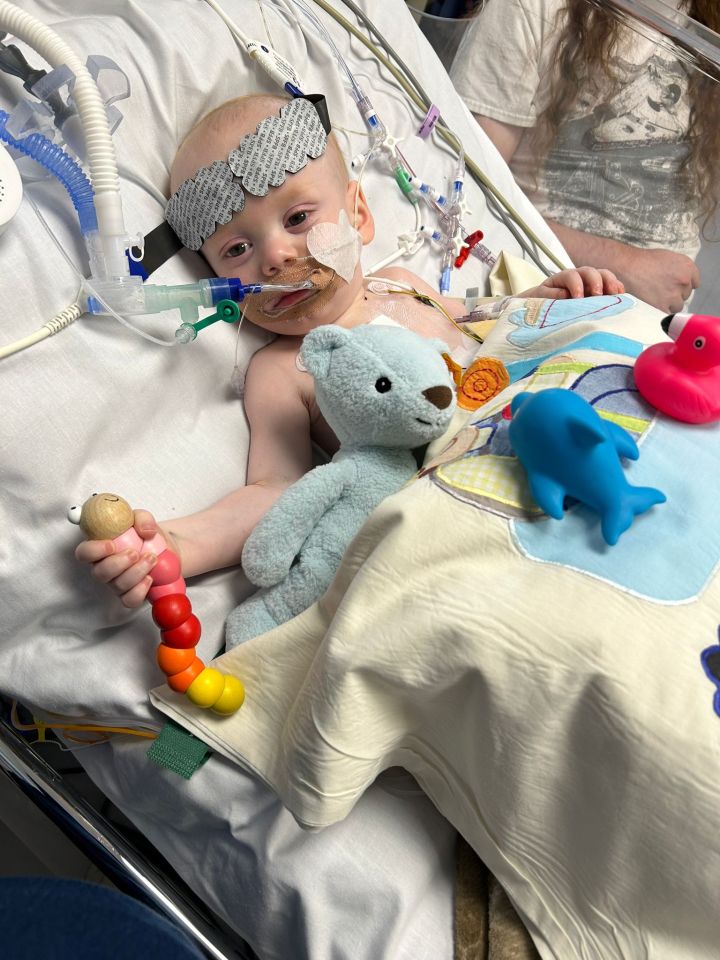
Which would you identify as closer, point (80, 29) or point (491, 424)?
point (491, 424)

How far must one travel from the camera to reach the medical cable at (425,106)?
1346 millimetres

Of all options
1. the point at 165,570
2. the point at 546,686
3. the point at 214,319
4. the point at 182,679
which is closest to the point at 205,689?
the point at 182,679

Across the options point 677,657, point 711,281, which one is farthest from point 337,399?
point 711,281

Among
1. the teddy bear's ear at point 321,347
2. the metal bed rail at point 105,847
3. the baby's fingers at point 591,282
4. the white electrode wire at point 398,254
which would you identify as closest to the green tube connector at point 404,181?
the white electrode wire at point 398,254

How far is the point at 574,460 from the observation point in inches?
23.0

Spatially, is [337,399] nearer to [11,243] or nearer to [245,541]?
[245,541]

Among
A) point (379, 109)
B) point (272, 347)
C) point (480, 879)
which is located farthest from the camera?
point (379, 109)

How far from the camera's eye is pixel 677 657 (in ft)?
1.88

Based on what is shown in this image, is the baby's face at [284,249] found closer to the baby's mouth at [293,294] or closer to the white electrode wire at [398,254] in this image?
the baby's mouth at [293,294]

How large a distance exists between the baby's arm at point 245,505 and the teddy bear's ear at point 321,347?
18cm

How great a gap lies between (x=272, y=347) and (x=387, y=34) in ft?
2.52

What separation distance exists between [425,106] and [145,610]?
1119mm

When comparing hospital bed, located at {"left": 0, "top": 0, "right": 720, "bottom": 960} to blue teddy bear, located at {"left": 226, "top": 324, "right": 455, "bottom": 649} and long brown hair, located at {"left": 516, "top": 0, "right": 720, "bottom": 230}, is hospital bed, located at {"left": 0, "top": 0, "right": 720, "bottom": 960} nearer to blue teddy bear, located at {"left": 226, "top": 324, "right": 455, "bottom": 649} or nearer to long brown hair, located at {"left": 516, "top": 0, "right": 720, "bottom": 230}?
blue teddy bear, located at {"left": 226, "top": 324, "right": 455, "bottom": 649}

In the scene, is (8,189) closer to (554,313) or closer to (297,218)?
(297,218)
